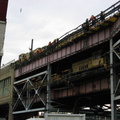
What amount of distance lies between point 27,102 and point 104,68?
25.6 meters

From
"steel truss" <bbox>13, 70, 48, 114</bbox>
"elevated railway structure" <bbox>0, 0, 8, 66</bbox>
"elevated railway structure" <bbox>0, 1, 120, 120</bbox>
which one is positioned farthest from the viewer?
"elevated railway structure" <bbox>0, 0, 8, 66</bbox>

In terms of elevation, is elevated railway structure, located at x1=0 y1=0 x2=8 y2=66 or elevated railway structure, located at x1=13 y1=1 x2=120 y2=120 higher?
elevated railway structure, located at x1=0 y1=0 x2=8 y2=66

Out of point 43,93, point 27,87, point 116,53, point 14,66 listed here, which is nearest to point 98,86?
point 116,53

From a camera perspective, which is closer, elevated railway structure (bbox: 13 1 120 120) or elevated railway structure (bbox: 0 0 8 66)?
elevated railway structure (bbox: 13 1 120 120)

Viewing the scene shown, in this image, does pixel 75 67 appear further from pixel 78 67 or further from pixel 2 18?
pixel 2 18

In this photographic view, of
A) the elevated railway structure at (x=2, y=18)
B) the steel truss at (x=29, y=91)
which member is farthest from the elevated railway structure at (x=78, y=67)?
the elevated railway structure at (x=2, y=18)

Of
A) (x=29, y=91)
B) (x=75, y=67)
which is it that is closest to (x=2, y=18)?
(x=29, y=91)

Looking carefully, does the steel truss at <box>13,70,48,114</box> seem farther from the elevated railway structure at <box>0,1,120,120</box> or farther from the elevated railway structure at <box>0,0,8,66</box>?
the elevated railway structure at <box>0,0,8,66</box>

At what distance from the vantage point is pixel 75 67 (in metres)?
44.5

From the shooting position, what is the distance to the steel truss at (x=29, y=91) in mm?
51328

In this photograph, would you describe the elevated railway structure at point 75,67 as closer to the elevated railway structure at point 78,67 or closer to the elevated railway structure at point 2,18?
the elevated railway structure at point 78,67

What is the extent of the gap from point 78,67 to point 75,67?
1.04m

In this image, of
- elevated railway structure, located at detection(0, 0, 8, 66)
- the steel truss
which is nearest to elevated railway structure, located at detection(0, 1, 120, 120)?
the steel truss

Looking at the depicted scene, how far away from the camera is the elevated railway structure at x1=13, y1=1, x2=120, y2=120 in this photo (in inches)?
1430
